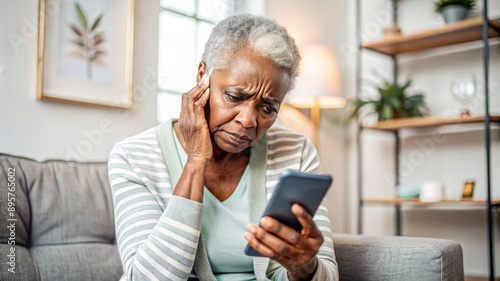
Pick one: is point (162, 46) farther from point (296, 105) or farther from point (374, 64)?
point (374, 64)

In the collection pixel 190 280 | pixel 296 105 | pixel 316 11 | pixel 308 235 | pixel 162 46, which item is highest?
pixel 316 11

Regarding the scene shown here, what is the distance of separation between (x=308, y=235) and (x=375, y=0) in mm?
3015

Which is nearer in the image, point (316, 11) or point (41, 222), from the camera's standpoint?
point (41, 222)

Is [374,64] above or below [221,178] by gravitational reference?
above

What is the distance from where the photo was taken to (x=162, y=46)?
257 cm

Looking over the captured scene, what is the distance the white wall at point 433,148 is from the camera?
3.02m

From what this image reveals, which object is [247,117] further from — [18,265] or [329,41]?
[329,41]

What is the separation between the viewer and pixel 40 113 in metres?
1.99

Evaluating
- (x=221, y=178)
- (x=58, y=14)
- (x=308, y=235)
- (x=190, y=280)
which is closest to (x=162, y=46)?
(x=58, y=14)

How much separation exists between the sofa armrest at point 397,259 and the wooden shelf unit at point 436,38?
177 cm

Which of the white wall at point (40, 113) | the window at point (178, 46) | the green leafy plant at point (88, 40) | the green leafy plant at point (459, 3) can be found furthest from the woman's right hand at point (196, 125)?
the green leafy plant at point (459, 3)

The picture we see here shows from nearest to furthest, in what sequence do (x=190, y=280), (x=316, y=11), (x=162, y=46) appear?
1. (x=190, y=280)
2. (x=162, y=46)
3. (x=316, y=11)

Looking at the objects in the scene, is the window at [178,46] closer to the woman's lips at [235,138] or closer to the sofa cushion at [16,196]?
the sofa cushion at [16,196]

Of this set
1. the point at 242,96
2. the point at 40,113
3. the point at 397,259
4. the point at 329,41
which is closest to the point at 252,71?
the point at 242,96
